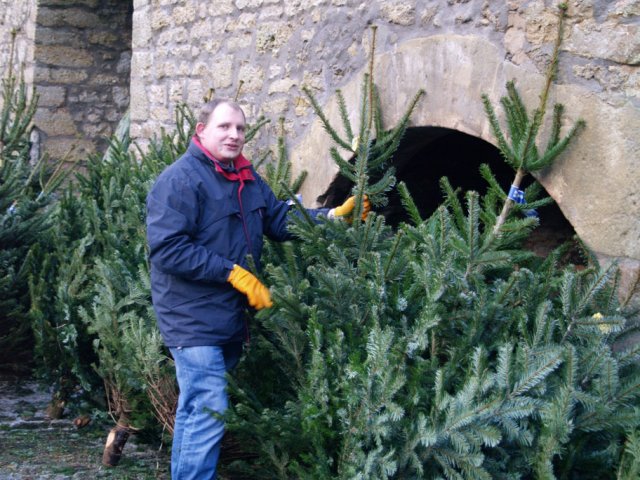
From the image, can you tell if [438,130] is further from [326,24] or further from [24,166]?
[24,166]

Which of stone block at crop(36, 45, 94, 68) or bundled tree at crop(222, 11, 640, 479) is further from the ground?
stone block at crop(36, 45, 94, 68)

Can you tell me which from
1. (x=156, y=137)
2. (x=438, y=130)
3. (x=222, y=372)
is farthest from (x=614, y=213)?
(x=156, y=137)

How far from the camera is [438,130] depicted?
404 centimetres

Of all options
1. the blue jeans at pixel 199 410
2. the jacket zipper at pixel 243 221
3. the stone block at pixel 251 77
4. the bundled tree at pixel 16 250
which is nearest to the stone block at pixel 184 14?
the stone block at pixel 251 77

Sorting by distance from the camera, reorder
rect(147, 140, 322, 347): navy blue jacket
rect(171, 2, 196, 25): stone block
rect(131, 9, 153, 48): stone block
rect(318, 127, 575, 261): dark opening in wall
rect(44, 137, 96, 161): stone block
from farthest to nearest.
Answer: rect(44, 137, 96, 161): stone block → rect(131, 9, 153, 48): stone block → rect(171, 2, 196, 25): stone block → rect(318, 127, 575, 261): dark opening in wall → rect(147, 140, 322, 347): navy blue jacket

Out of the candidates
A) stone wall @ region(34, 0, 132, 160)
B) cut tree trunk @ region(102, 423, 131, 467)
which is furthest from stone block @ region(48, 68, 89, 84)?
cut tree trunk @ region(102, 423, 131, 467)

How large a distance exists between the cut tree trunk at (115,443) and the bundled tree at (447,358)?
0.85 metres

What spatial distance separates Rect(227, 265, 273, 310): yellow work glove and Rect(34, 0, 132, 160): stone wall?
19.9 ft

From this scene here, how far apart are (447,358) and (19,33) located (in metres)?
7.49

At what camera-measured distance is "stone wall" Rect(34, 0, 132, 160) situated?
8.68m

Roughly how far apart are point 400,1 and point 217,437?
2.18 m

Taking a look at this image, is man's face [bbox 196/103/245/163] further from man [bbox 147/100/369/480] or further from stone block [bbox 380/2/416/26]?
stone block [bbox 380/2/416/26]

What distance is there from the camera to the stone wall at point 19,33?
28.6ft

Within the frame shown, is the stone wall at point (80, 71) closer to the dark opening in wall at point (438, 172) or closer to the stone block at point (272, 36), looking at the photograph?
the stone block at point (272, 36)
